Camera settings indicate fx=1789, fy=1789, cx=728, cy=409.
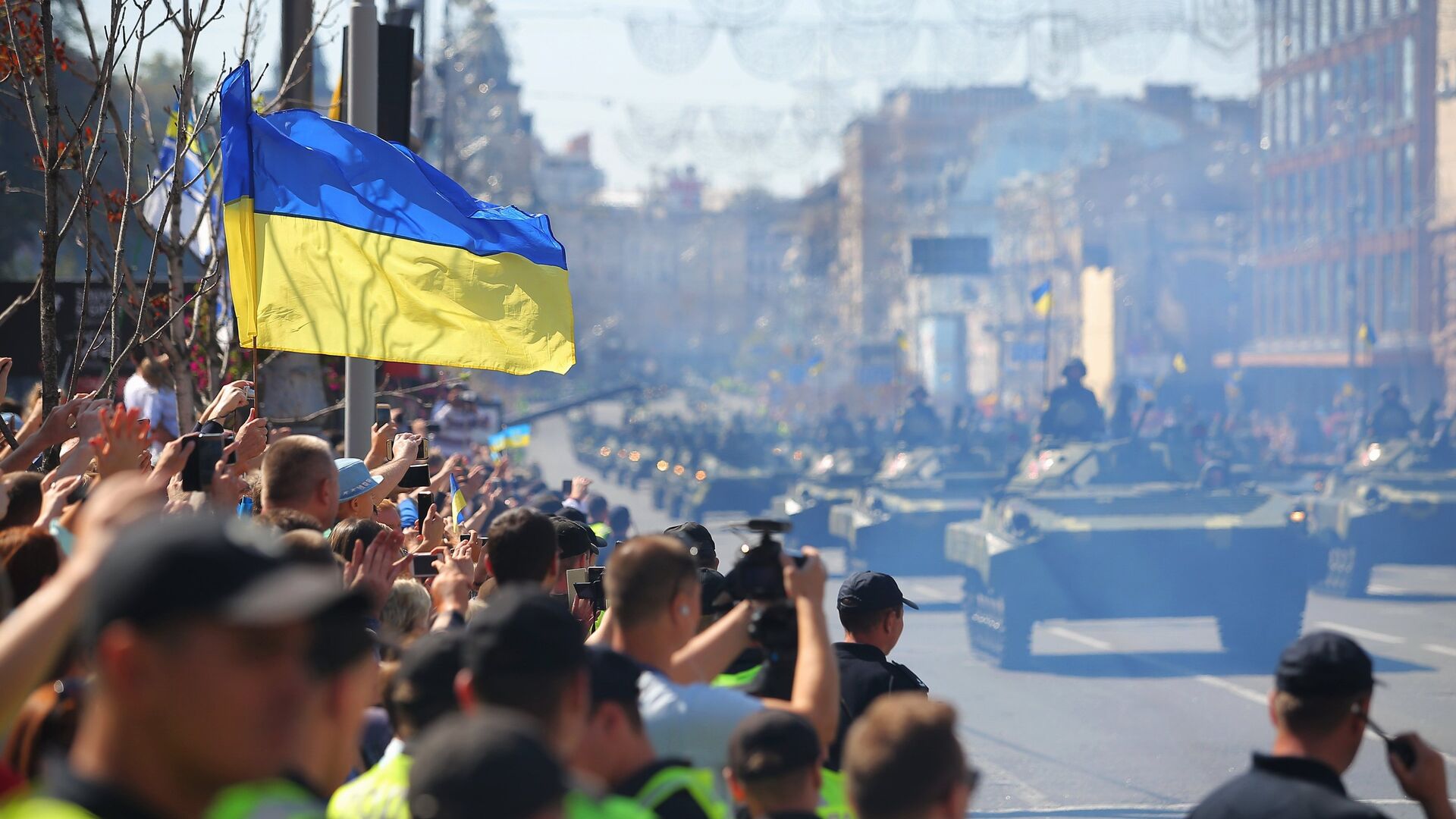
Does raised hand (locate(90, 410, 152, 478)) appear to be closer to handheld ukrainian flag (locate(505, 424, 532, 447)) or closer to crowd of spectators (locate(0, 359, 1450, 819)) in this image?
crowd of spectators (locate(0, 359, 1450, 819))

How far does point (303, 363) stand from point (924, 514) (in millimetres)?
12037

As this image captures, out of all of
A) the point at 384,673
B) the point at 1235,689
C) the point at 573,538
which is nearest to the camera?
the point at 384,673

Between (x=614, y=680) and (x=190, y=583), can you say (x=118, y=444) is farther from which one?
(x=190, y=583)

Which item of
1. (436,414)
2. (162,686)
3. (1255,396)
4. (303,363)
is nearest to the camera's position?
(162,686)

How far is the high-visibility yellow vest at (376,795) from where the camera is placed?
3137mm

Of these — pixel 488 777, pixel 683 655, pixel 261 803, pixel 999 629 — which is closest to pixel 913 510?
pixel 999 629

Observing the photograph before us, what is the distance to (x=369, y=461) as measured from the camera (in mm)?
6902

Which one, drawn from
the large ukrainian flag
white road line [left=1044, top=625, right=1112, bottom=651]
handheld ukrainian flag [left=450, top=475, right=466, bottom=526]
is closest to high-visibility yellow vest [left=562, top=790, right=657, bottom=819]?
the large ukrainian flag

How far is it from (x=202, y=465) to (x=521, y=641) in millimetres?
2214

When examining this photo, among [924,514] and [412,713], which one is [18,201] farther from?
[412,713]

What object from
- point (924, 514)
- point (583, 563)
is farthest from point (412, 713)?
point (924, 514)

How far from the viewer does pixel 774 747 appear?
330 centimetres

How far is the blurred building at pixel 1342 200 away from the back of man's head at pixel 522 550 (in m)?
37.4

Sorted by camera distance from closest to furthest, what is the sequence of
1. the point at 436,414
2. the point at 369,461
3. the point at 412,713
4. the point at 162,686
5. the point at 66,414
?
the point at 162,686 → the point at 412,713 → the point at 66,414 → the point at 369,461 → the point at 436,414
